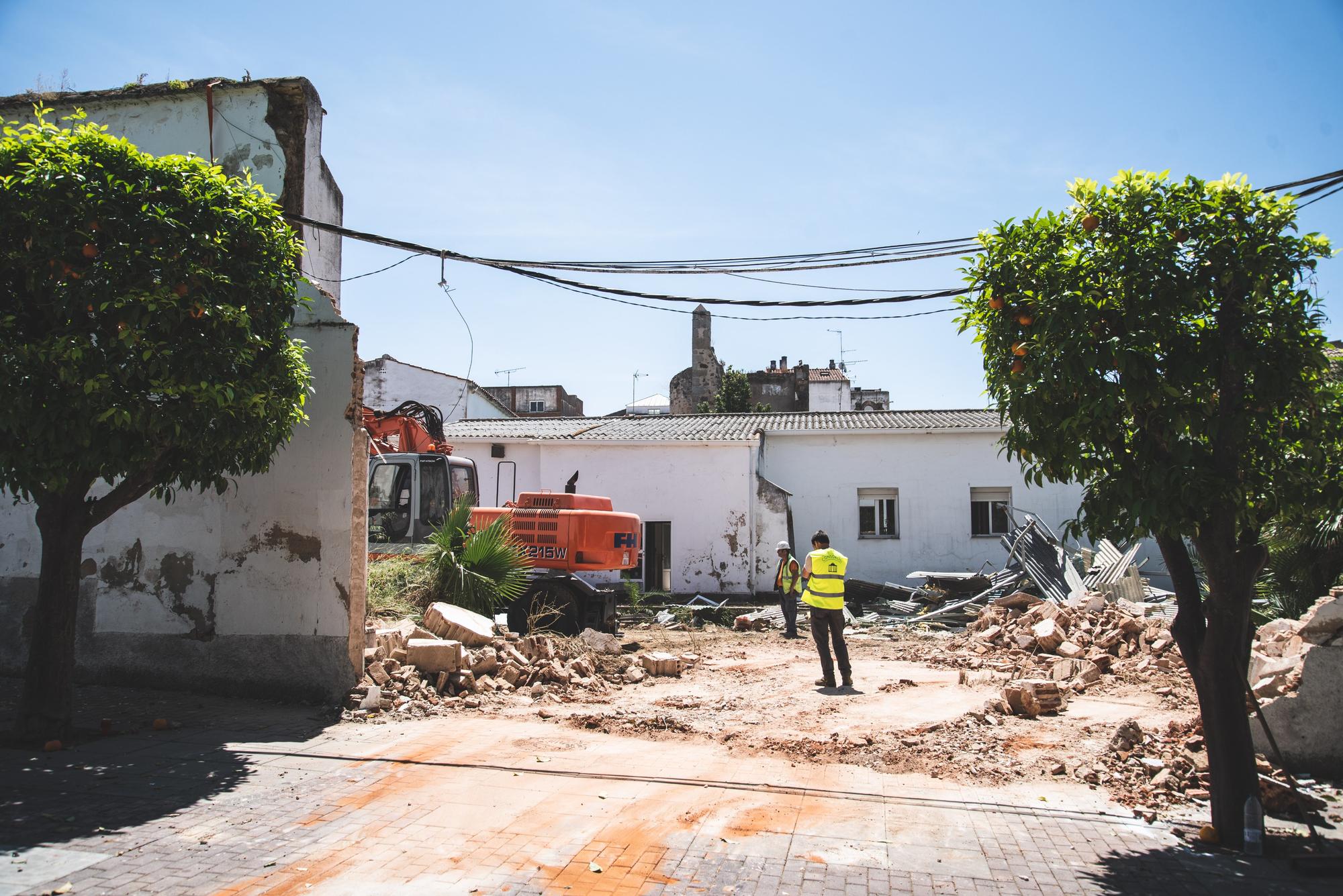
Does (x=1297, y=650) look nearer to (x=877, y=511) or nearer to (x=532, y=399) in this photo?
(x=877, y=511)

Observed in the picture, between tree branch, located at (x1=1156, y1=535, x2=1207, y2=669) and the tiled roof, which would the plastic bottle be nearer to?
tree branch, located at (x1=1156, y1=535, x2=1207, y2=669)

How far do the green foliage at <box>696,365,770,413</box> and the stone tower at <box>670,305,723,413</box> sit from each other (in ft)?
0.72

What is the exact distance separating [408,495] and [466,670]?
5111mm

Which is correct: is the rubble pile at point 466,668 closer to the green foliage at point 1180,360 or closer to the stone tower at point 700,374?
the green foliage at point 1180,360

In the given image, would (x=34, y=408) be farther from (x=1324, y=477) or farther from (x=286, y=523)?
(x=1324, y=477)

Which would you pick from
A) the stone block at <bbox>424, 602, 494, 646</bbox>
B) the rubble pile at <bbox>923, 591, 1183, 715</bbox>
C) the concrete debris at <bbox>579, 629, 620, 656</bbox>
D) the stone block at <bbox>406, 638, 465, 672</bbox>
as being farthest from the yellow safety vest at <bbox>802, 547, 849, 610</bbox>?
the stone block at <bbox>406, 638, 465, 672</bbox>

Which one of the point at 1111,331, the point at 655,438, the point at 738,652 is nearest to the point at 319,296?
the point at 1111,331

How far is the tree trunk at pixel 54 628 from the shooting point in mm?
6590

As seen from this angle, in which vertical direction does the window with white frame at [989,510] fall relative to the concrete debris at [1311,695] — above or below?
above

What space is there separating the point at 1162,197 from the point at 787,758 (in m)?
4.55

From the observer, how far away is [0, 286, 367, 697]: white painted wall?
8.20m

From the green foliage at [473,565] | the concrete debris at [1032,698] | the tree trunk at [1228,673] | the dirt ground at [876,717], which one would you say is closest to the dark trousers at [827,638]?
the dirt ground at [876,717]

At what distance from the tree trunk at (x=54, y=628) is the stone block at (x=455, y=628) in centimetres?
339

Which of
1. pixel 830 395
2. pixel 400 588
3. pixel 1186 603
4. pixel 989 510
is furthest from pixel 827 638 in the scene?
pixel 830 395
